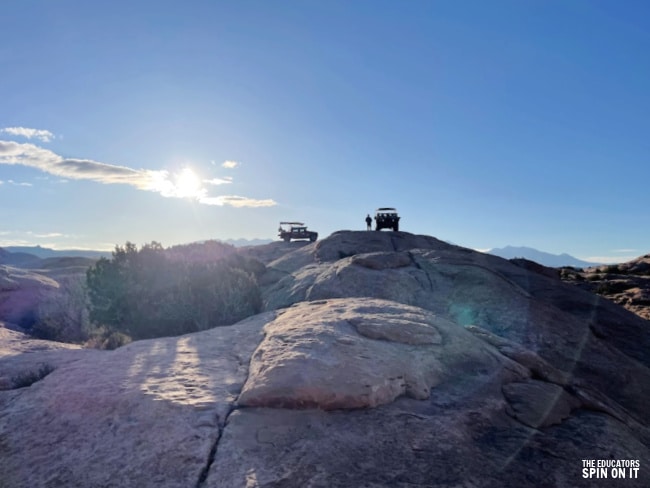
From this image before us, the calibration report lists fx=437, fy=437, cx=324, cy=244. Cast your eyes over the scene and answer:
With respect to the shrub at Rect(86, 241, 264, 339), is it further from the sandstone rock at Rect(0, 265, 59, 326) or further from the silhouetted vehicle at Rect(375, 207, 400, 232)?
the silhouetted vehicle at Rect(375, 207, 400, 232)

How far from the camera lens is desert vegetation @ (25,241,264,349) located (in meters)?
12.5

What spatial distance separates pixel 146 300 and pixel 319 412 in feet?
35.7

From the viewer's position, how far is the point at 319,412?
4402mm

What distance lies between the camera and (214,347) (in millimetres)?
6812

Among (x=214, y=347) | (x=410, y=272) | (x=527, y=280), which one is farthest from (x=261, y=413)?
(x=527, y=280)

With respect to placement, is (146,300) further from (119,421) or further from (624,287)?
(624,287)

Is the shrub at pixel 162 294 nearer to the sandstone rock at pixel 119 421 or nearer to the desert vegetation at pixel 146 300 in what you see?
the desert vegetation at pixel 146 300

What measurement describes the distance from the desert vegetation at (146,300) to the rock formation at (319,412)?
4927 millimetres

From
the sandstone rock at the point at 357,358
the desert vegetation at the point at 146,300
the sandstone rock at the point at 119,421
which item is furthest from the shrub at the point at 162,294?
the sandstone rock at the point at 119,421

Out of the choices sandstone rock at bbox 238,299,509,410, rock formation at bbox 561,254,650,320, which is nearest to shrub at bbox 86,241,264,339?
sandstone rock at bbox 238,299,509,410

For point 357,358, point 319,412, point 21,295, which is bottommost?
point 21,295

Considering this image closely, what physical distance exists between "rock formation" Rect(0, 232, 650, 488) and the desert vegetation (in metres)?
4.93

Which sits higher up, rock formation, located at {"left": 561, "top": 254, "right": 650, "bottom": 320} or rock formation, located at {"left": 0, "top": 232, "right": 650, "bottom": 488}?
rock formation, located at {"left": 561, "top": 254, "right": 650, "bottom": 320}

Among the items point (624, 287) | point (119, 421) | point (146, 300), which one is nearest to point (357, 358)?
point (119, 421)
